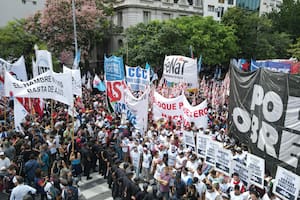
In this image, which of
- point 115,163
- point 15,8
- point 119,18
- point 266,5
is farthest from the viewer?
point 266,5

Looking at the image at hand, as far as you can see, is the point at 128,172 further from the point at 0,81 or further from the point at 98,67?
the point at 98,67

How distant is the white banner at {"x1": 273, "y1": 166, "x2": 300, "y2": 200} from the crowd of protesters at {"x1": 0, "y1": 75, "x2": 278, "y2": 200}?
0.70 feet

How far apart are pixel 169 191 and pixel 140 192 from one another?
3.94 feet

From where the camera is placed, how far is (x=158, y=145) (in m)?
9.19

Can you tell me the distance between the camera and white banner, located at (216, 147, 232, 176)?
272 inches

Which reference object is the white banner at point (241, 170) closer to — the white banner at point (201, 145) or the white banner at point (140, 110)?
the white banner at point (201, 145)

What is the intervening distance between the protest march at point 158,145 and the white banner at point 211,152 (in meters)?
0.02

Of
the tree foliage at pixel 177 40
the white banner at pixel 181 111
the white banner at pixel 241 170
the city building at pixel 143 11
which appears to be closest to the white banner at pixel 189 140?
the white banner at pixel 181 111

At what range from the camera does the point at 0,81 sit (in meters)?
13.1

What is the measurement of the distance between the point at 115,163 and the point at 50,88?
3.15 metres

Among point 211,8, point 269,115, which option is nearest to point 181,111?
point 269,115

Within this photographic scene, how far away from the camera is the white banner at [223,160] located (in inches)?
272

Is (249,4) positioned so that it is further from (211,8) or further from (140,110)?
(140,110)

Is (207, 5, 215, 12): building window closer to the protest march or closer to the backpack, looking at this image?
the protest march
